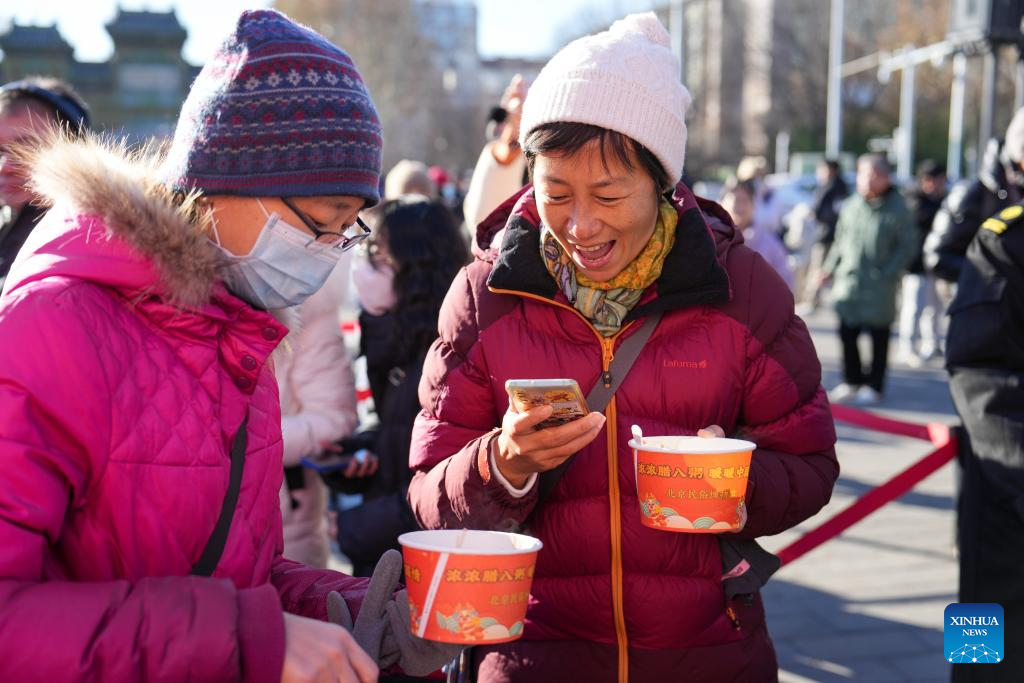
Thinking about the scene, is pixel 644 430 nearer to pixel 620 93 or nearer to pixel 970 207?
pixel 620 93

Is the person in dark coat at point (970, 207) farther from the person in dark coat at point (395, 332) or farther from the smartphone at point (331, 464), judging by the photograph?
the smartphone at point (331, 464)

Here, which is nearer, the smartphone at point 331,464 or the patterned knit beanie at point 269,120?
the patterned knit beanie at point 269,120

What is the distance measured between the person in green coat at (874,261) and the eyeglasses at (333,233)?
835 cm

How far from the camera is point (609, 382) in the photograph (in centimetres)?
221

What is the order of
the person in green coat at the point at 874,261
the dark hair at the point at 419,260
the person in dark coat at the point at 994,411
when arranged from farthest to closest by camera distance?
the person in green coat at the point at 874,261
the dark hair at the point at 419,260
the person in dark coat at the point at 994,411

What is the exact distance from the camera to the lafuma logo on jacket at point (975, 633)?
3.12 metres

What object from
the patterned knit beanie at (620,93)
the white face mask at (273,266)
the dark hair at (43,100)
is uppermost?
the dark hair at (43,100)

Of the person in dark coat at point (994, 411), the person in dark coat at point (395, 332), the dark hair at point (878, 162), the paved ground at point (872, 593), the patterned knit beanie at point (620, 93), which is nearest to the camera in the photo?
the patterned knit beanie at point (620, 93)

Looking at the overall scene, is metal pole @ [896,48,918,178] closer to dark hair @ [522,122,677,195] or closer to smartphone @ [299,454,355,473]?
smartphone @ [299,454,355,473]

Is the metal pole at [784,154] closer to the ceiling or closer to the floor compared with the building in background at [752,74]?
closer to the floor

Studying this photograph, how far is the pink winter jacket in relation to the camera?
4.60ft

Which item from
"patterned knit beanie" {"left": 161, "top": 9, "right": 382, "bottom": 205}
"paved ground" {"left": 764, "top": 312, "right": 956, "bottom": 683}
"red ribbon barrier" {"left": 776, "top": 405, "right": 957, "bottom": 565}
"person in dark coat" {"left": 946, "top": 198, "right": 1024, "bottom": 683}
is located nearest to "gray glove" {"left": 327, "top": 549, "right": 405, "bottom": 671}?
"patterned knit beanie" {"left": 161, "top": 9, "right": 382, "bottom": 205}

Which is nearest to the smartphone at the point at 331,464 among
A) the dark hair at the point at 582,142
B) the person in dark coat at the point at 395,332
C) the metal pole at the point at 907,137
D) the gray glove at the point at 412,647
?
the person in dark coat at the point at 395,332

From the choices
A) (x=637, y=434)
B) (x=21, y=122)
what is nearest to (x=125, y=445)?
(x=637, y=434)
